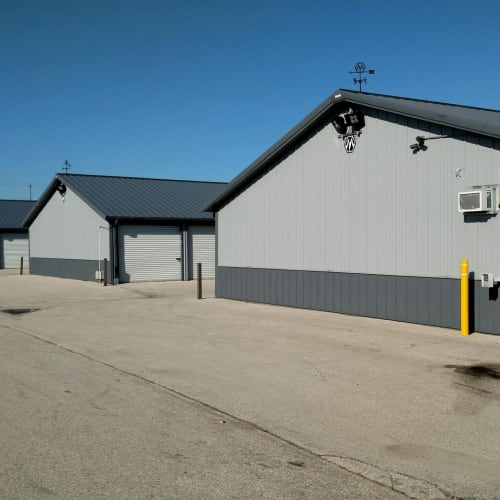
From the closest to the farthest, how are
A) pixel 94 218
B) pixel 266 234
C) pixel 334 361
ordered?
1. pixel 334 361
2. pixel 266 234
3. pixel 94 218

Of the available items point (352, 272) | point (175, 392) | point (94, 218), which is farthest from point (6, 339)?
point (94, 218)

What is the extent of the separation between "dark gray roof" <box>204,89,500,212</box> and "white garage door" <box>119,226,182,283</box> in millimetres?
8877

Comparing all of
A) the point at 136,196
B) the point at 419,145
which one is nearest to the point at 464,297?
the point at 419,145

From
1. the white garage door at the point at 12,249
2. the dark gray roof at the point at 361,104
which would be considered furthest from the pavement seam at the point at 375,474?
the white garage door at the point at 12,249

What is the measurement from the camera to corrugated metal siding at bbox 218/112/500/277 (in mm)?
12445

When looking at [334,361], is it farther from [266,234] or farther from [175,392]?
[266,234]

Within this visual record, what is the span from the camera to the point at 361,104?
1432 cm

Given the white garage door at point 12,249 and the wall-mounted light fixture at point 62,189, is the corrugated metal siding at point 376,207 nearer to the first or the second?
the wall-mounted light fixture at point 62,189

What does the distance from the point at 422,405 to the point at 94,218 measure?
23.0 m

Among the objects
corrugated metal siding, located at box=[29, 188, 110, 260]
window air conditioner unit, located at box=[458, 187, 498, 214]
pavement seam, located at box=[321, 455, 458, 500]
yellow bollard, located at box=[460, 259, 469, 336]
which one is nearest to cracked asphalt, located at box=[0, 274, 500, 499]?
pavement seam, located at box=[321, 455, 458, 500]

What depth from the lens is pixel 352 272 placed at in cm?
1498

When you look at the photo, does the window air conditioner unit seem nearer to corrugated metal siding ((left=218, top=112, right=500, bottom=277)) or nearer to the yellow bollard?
corrugated metal siding ((left=218, top=112, right=500, bottom=277))

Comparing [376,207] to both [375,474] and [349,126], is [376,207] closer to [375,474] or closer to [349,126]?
[349,126]

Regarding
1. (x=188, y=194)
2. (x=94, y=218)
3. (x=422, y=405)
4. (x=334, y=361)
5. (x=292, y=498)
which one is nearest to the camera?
(x=292, y=498)
